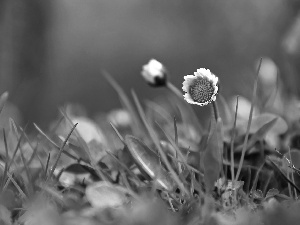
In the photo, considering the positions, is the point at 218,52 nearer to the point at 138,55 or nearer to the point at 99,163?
the point at 138,55

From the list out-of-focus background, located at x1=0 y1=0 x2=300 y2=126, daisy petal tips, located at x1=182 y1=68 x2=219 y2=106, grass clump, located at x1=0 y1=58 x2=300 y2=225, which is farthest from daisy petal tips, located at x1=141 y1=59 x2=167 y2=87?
out-of-focus background, located at x1=0 y1=0 x2=300 y2=126

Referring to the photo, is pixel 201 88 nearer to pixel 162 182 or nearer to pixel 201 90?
pixel 201 90

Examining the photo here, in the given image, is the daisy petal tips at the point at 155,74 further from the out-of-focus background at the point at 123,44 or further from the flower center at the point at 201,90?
the out-of-focus background at the point at 123,44

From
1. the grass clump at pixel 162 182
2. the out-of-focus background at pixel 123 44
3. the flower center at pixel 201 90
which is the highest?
the flower center at pixel 201 90

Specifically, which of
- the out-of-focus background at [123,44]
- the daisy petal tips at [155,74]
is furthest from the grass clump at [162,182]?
the out-of-focus background at [123,44]

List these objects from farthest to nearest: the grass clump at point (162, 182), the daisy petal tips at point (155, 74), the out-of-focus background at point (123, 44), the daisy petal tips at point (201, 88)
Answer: the out-of-focus background at point (123, 44) < the daisy petal tips at point (155, 74) < the daisy petal tips at point (201, 88) < the grass clump at point (162, 182)

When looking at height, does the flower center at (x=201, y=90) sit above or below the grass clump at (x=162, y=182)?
above
